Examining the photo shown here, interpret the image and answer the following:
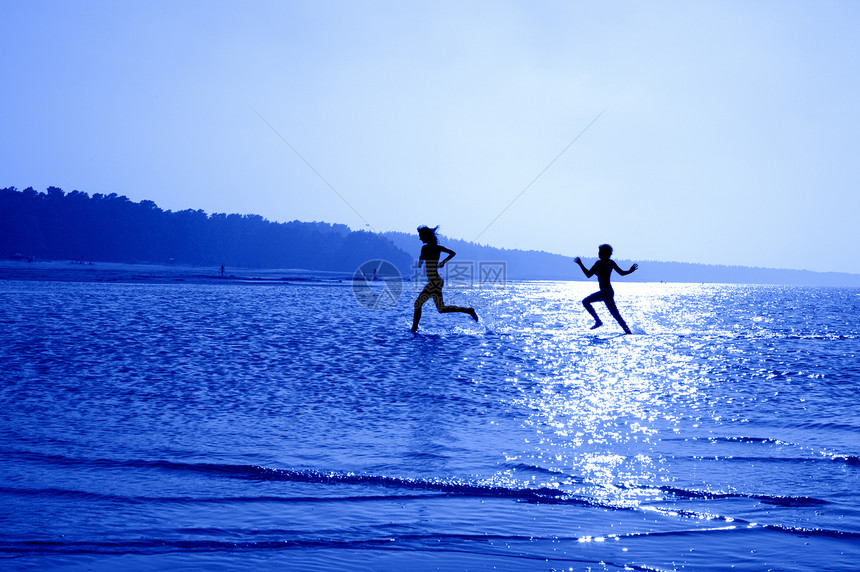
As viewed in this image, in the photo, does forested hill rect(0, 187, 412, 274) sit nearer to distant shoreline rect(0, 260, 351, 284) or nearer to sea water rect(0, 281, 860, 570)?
distant shoreline rect(0, 260, 351, 284)

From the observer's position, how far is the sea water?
437 centimetres

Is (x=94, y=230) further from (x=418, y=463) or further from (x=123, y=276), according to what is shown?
(x=418, y=463)

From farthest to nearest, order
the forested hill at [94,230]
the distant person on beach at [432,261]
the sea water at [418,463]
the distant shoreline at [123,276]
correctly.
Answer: the forested hill at [94,230] < the distant shoreline at [123,276] < the distant person on beach at [432,261] < the sea water at [418,463]

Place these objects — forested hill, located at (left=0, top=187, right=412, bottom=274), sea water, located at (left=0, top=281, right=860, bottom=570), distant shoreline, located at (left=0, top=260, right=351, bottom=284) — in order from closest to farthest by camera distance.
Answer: sea water, located at (left=0, top=281, right=860, bottom=570), distant shoreline, located at (left=0, top=260, right=351, bottom=284), forested hill, located at (left=0, top=187, right=412, bottom=274)

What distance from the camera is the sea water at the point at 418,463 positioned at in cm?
437

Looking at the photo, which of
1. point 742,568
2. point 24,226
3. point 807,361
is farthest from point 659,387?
point 24,226

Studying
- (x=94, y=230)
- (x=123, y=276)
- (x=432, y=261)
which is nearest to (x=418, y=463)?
(x=432, y=261)

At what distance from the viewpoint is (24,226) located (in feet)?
456

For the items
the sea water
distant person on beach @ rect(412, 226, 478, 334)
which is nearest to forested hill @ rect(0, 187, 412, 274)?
distant person on beach @ rect(412, 226, 478, 334)

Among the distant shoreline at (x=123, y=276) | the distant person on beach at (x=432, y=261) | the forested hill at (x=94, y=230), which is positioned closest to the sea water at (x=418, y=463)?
the distant person on beach at (x=432, y=261)

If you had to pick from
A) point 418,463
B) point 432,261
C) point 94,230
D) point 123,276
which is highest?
point 94,230

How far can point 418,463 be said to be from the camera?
6.32 metres

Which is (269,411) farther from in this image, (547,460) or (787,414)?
(787,414)

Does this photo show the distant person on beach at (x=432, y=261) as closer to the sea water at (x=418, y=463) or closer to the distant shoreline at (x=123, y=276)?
the sea water at (x=418, y=463)
